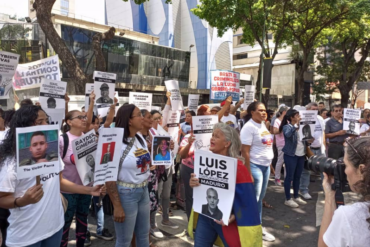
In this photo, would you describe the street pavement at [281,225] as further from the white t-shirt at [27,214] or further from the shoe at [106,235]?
the white t-shirt at [27,214]

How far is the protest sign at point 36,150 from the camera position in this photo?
185 centimetres

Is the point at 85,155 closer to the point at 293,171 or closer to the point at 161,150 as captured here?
the point at 161,150

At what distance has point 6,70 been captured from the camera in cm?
513

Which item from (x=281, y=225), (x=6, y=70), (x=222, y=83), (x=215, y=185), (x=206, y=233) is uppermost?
(x=222, y=83)

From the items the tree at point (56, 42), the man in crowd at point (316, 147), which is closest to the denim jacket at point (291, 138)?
the man in crowd at point (316, 147)

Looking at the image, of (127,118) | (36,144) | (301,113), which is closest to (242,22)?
(301,113)

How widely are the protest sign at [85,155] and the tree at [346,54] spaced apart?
14148 millimetres

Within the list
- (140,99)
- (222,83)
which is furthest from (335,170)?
(222,83)

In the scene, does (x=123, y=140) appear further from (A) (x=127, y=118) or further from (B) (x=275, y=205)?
(B) (x=275, y=205)

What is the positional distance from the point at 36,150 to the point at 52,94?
3.52 meters

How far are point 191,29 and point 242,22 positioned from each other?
90.2 feet

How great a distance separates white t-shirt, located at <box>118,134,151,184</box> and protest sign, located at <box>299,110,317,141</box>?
3.99 meters

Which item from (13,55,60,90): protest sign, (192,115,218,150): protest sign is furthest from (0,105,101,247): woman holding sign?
(13,55,60,90): protest sign

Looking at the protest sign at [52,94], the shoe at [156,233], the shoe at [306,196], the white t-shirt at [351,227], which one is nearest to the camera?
the white t-shirt at [351,227]
